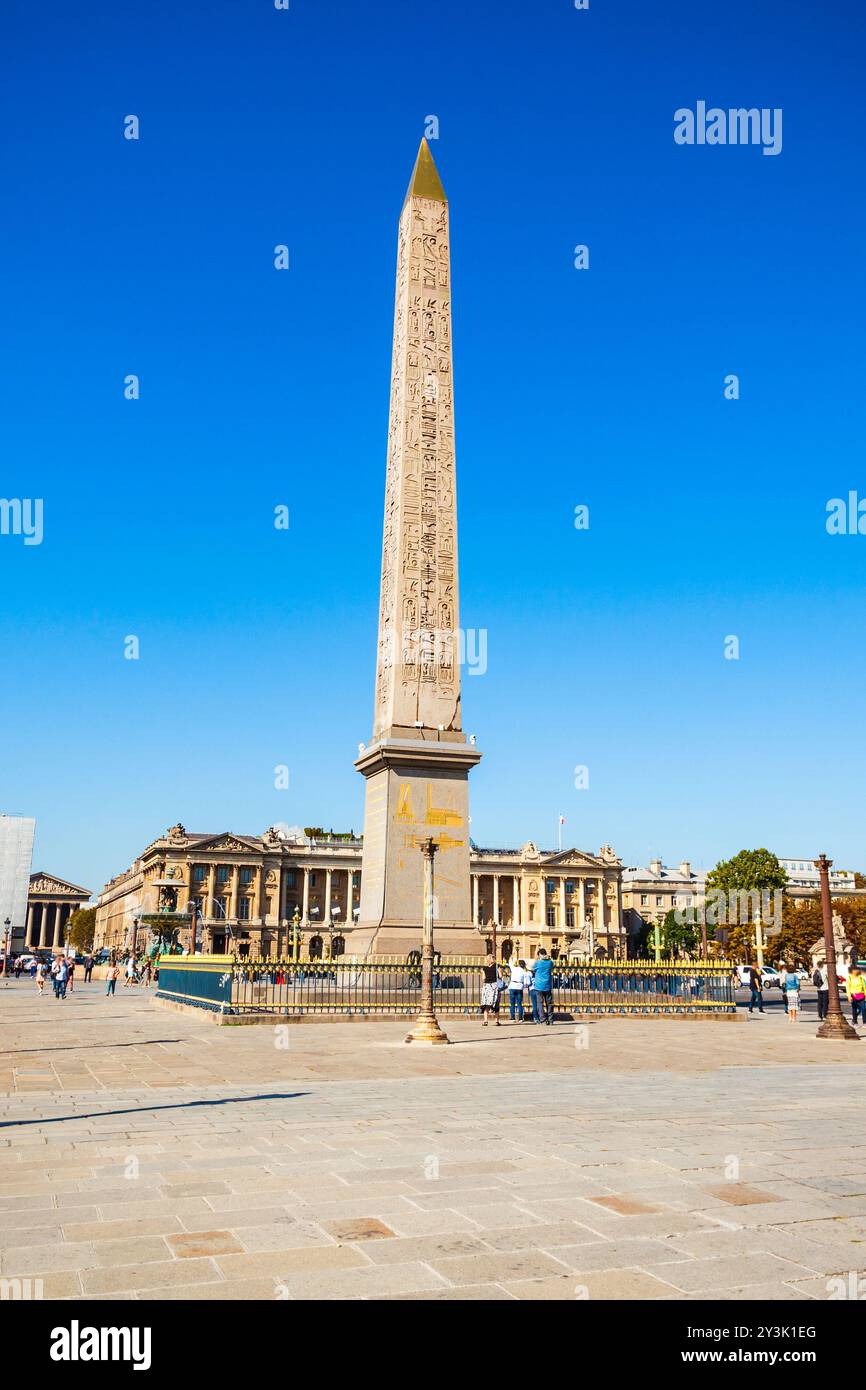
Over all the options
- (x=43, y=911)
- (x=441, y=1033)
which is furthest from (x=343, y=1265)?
(x=43, y=911)

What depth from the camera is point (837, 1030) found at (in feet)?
70.0

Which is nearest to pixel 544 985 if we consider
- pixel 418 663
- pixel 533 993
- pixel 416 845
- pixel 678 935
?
pixel 533 993

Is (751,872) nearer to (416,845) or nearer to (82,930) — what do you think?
(416,845)

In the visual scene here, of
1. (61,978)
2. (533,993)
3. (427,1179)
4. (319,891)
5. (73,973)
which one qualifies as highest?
(319,891)

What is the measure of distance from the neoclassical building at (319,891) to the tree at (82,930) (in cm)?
2356

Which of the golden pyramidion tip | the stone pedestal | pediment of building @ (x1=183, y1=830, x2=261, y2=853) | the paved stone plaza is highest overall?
the golden pyramidion tip

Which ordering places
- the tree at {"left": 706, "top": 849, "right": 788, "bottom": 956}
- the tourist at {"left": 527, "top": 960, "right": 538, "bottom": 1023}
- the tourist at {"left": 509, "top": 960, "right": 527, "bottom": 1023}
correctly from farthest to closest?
1. the tree at {"left": 706, "top": 849, "right": 788, "bottom": 956}
2. the tourist at {"left": 509, "top": 960, "right": 527, "bottom": 1023}
3. the tourist at {"left": 527, "top": 960, "right": 538, "bottom": 1023}

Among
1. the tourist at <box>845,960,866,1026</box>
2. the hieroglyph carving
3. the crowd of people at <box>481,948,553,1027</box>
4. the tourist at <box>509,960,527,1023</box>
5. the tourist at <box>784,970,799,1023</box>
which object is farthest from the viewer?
the tourist at <box>784,970,799,1023</box>

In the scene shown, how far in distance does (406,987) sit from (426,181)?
21640 millimetres

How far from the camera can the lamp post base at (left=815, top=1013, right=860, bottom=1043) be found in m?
21.2

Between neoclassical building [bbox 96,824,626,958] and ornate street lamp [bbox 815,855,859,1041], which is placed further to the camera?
neoclassical building [bbox 96,824,626,958]

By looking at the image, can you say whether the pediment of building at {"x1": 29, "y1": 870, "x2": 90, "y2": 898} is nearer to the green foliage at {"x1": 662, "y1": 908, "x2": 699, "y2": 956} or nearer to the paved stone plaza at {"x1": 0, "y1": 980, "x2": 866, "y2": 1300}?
the green foliage at {"x1": 662, "y1": 908, "x2": 699, "y2": 956}

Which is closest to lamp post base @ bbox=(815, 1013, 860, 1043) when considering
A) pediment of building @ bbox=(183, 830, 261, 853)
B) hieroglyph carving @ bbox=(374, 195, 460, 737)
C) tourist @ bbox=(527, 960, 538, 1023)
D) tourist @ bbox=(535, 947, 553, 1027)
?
tourist @ bbox=(535, 947, 553, 1027)

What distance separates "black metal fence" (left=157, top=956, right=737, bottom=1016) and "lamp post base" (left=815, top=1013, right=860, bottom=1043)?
19.5 feet
